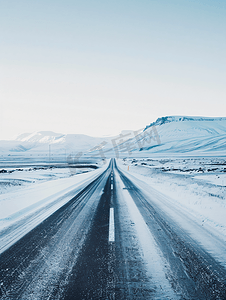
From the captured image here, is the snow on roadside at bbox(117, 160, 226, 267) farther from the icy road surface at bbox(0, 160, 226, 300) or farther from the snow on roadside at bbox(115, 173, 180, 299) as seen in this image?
the snow on roadside at bbox(115, 173, 180, 299)

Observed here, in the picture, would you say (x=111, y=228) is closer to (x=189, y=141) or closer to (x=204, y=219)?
(x=204, y=219)

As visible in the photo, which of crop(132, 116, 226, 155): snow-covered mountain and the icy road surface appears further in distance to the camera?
crop(132, 116, 226, 155): snow-covered mountain

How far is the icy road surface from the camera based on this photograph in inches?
105

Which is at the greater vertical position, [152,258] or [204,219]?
[152,258]

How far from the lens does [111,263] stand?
3.42 m

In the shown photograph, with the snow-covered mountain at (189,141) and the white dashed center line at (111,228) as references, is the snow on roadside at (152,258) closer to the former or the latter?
the white dashed center line at (111,228)

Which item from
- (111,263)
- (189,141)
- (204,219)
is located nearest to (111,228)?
(111,263)

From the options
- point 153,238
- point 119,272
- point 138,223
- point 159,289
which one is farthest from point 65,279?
point 138,223

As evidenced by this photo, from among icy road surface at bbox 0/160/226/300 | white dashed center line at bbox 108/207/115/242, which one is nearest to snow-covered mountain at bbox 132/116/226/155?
white dashed center line at bbox 108/207/115/242

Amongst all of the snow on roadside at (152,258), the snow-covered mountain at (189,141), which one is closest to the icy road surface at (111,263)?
the snow on roadside at (152,258)

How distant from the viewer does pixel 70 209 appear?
288 inches

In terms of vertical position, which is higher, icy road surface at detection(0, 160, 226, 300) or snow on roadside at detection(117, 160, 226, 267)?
icy road surface at detection(0, 160, 226, 300)

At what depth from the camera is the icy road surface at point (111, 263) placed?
2680 millimetres

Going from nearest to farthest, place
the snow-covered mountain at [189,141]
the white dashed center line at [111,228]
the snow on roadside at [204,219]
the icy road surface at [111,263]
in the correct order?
the icy road surface at [111,263] → the snow on roadside at [204,219] → the white dashed center line at [111,228] → the snow-covered mountain at [189,141]
